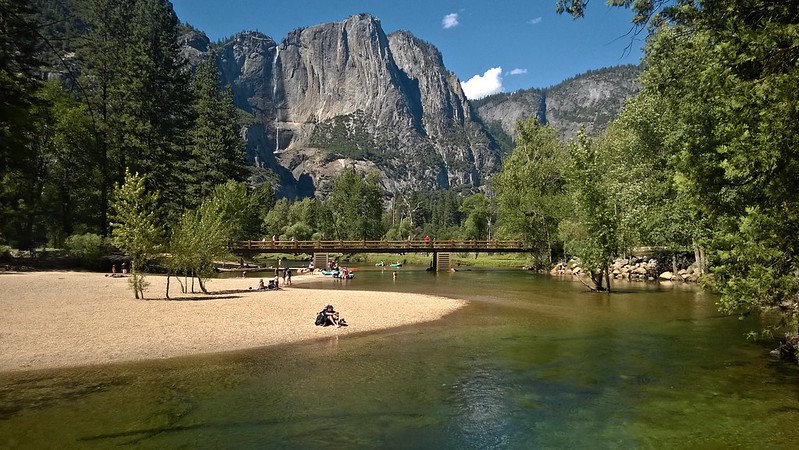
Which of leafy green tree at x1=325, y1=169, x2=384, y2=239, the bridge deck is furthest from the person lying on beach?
leafy green tree at x1=325, y1=169, x2=384, y2=239

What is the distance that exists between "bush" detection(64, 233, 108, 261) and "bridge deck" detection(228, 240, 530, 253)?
1726 centimetres

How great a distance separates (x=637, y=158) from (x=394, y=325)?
2765 cm

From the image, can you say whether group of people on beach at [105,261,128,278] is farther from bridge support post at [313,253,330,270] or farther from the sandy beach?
bridge support post at [313,253,330,270]

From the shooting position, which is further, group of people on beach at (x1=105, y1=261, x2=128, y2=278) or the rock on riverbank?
the rock on riverbank

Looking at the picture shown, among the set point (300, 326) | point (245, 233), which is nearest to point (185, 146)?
point (245, 233)

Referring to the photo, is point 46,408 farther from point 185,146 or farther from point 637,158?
point 185,146

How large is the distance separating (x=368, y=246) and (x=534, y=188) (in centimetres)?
2336

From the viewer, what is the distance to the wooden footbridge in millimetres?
62031

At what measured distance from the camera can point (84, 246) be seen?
43.1m

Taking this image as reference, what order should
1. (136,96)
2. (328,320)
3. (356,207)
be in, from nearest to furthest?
1. (328,320)
2. (136,96)
3. (356,207)

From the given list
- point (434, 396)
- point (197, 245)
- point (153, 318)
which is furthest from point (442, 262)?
point (434, 396)

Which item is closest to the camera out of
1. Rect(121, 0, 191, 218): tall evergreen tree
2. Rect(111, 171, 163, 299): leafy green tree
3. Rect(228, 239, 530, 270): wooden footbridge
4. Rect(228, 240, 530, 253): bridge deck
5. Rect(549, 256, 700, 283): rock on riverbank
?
Rect(111, 171, 163, 299): leafy green tree

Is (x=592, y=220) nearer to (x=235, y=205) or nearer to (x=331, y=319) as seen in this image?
(x=331, y=319)

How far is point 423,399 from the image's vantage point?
12938mm
